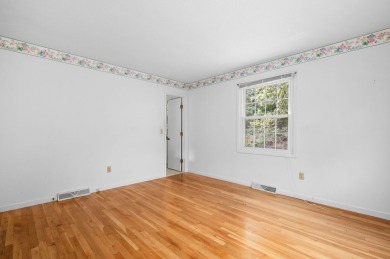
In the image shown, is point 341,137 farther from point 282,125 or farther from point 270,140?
point 270,140

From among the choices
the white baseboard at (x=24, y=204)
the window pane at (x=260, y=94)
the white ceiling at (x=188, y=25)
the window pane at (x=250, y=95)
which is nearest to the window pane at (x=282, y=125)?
the window pane at (x=260, y=94)

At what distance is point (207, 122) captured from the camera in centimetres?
471

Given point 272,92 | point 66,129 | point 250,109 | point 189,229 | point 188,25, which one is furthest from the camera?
point 250,109

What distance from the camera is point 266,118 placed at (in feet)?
12.0

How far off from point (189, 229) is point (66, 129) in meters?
2.67

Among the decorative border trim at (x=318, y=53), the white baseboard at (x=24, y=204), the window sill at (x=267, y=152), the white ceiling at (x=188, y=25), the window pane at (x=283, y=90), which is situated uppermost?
the white ceiling at (x=188, y=25)

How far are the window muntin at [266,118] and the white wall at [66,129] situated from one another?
220 centimetres

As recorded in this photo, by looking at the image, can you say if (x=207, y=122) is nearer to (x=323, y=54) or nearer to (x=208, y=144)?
(x=208, y=144)

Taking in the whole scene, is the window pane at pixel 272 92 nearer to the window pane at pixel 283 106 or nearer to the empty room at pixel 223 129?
the empty room at pixel 223 129

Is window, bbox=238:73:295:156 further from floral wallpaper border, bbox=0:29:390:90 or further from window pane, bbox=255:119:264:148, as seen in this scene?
floral wallpaper border, bbox=0:29:390:90

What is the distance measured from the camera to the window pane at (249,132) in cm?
393

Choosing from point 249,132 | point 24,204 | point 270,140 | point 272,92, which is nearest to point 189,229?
point 270,140

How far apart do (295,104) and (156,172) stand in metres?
3.37

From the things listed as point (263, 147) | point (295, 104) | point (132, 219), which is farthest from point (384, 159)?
point (132, 219)
